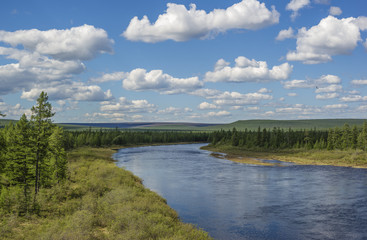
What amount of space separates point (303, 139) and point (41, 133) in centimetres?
11944

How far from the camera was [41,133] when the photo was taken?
3123 centimetres

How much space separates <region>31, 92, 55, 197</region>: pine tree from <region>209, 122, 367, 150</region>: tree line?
94321 millimetres

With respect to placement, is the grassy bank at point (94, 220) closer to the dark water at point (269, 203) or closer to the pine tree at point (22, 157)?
the pine tree at point (22, 157)

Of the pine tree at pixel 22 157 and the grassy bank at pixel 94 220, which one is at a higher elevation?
the pine tree at pixel 22 157

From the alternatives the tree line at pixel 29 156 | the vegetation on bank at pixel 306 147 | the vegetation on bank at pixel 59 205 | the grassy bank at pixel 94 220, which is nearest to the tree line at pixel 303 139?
the vegetation on bank at pixel 306 147

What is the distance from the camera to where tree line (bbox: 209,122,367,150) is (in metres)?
105

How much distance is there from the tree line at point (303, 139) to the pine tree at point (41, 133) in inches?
3713

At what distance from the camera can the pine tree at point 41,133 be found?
3127 cm

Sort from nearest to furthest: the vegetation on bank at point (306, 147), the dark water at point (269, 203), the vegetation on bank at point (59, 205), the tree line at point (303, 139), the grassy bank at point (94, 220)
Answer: the grassy bank at point (94, 220) < the vegetation on bank at point (59, 205) < the dark water at point (269, 203) < the vegetation on bank at point (306, 147) < the tree line at point (303, 139)

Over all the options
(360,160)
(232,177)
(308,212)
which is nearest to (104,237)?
(308,212)

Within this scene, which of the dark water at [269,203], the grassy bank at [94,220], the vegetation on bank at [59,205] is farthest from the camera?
the dark water at [269,203]

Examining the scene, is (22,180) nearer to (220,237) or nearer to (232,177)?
(220,237)

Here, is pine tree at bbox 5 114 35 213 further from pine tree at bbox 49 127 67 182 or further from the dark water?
the dark water

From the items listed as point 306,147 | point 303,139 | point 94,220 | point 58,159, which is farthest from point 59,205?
point 303,139
